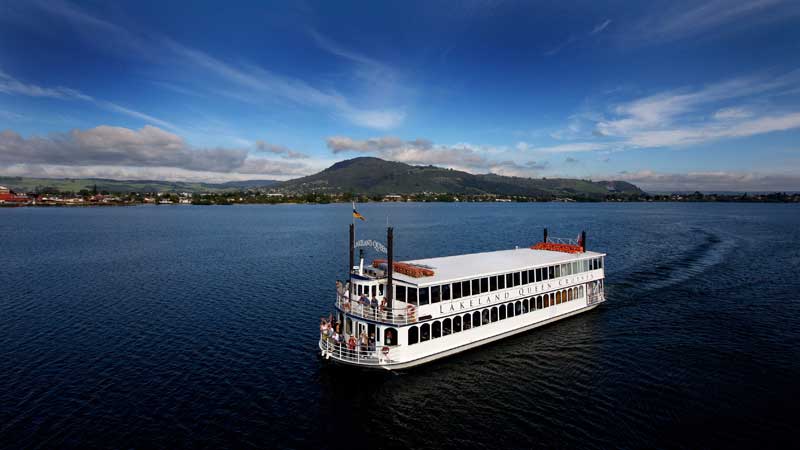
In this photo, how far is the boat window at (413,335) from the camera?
99.3 ft

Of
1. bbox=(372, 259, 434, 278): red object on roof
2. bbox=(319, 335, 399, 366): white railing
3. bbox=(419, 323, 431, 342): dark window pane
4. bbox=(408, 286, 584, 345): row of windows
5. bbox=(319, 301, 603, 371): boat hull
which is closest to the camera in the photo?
bbox=(319, 335, 399, 366): white railing

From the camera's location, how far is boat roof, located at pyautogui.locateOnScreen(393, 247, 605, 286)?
31.9 metres

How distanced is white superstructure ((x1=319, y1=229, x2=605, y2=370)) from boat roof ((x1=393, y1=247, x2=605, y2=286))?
0.28ft

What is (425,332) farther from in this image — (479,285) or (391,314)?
(479,285)

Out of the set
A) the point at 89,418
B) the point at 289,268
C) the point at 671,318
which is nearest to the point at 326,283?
the point at 289,268

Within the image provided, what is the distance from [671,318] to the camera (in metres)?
42.0

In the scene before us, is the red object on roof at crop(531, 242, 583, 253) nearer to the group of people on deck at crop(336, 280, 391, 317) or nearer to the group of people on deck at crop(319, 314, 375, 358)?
the group of people on deck at crop(336, 280, 391, 317)

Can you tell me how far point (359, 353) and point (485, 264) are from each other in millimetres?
14053

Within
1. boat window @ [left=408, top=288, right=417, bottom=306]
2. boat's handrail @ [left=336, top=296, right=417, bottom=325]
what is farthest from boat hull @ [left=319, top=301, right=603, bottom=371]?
boat window @ [left=408, top=288, right=417, bottom=306]

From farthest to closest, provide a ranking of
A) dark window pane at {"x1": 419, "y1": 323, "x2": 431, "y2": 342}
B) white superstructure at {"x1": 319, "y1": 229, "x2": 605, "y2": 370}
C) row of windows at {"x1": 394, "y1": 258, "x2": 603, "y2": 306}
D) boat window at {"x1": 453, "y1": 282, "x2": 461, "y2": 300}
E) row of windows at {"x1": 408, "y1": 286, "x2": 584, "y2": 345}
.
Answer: boat window at {"x1": 453, "y1": 282, "x2": 461, "y2": 300}, row of windows at {"x1": 408, "y1": 286, "x2": 584, "y2": 345}, dark window pane at {"x1": 419, "y1": 323, "x2": 431, "y2": 342}, row of windows at {"x1": 394, "y1": 258, "x2": 603, "y2": 306}, white superstructure at {"x1": 319, "y1": 229, "x2": 605, "y2": 370}

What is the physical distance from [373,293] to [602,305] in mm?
28801

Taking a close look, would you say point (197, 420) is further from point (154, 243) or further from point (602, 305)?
point (154, 243)

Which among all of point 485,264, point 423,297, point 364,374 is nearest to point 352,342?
point 364,374

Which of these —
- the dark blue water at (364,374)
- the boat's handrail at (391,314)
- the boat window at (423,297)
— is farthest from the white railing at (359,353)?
the boat window at (423,297)
